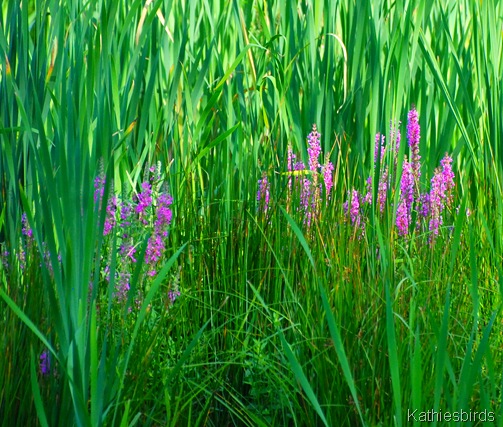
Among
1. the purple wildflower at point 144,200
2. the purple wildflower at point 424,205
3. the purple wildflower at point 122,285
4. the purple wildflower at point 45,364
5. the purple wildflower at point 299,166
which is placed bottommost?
the purple wildflower at point 45,364

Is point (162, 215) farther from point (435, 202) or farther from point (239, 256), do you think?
point (435, 202)

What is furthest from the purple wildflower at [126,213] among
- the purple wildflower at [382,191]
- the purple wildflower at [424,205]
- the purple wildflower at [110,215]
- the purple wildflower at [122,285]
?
the purple wildflower at [424,205]

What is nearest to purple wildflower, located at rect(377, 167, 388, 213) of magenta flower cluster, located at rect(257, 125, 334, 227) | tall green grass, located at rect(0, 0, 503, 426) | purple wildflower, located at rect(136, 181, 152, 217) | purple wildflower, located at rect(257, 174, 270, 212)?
tall green grass, located at rect(0, 0, 503, 426)

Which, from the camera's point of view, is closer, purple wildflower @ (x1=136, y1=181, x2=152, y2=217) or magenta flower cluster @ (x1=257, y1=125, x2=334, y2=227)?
purple wildflower @ (x1=136, y1=181, x2=152, y2=217)

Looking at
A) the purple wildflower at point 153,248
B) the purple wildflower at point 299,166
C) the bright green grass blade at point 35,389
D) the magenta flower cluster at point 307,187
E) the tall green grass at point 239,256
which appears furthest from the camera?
the purple wildflower at point 299,166

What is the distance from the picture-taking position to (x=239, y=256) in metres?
1.82

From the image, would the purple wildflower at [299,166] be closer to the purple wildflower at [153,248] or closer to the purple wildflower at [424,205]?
the purple wildflower at [424,205]

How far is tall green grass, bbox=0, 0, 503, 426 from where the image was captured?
1.26 m

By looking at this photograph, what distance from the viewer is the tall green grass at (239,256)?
1257 mm

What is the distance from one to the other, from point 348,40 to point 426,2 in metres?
0.34

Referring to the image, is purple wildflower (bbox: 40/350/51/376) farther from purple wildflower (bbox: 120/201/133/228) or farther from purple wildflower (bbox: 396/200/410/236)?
purple wildflower (bbox: 396/200/410/236)

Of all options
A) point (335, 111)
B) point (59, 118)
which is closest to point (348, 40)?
point (335, 111)

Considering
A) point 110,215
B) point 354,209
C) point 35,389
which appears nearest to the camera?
point 35,389

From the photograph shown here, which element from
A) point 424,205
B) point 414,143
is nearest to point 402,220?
point 424,205
